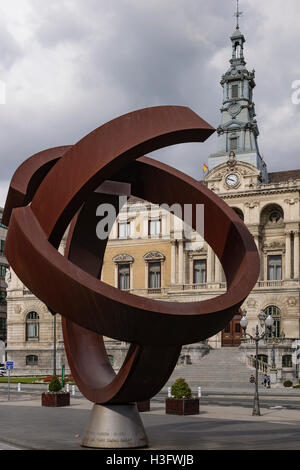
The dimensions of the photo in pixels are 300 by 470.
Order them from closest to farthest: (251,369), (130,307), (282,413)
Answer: (130,307), (282,413), (251,369)

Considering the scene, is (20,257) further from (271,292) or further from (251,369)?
(271,292)

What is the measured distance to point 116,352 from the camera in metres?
67.3

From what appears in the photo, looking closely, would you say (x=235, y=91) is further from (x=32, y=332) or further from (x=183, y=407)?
(x=183, y=407)

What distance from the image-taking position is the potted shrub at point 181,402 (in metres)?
29.4

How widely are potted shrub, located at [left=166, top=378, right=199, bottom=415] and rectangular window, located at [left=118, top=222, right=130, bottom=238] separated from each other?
46.4 metres

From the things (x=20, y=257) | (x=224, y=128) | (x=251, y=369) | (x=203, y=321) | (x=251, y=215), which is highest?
(x=224, y=128)

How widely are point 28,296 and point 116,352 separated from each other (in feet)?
53.4

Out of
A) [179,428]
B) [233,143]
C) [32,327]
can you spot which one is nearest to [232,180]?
[233,143]

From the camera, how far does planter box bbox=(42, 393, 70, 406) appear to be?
34656 millimetres

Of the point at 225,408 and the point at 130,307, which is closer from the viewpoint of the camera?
the point at 130,307

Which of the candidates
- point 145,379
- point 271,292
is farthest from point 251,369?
point 145,379

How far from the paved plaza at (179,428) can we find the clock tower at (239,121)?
131ft

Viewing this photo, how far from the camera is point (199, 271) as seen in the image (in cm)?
7231

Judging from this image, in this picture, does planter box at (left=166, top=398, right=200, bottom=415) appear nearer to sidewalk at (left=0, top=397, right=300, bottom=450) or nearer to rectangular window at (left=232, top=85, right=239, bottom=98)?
sidewalk at (left=0, top=397, right=300, bottom=450)
